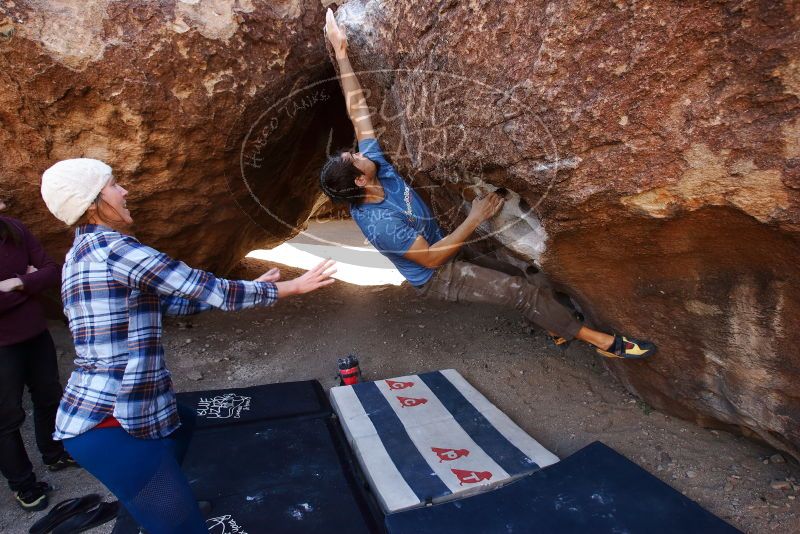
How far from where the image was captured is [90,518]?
2449 mm

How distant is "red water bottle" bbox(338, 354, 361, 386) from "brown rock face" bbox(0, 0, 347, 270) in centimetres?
150

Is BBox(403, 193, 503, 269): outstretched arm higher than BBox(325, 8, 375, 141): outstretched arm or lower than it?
lower

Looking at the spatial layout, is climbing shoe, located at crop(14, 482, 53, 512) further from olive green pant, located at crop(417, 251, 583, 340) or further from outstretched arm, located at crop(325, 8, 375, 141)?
outstretched arm, located at crop(325, 8, 375, 141)

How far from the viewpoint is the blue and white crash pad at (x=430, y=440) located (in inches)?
92.8

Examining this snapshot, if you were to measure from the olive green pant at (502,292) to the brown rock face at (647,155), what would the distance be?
16cm

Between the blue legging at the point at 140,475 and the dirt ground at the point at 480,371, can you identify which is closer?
the blue legging at the point at 140,475

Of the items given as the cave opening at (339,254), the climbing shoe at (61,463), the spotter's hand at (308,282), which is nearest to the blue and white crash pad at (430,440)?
the spotter's hand at (308,282)

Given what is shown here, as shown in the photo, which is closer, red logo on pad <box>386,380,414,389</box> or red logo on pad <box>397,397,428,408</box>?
red logo on pad <box>397,397,428,408</box>

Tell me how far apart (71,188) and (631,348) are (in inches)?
95.7

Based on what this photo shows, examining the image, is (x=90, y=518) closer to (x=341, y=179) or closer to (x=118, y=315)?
(x=118, y=315)

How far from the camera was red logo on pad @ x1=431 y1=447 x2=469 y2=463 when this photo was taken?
2.58 metres

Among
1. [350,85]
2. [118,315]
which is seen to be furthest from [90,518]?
[350,85]

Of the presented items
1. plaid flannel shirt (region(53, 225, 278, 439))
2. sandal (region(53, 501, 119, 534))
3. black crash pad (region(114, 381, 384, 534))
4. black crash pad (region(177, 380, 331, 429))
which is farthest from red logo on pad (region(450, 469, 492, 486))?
sandal (region(53, 501, 119, 534))

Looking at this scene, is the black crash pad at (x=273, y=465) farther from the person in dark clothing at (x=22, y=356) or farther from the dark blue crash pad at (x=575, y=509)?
the person in dark clothing at (x=22, y=356)
